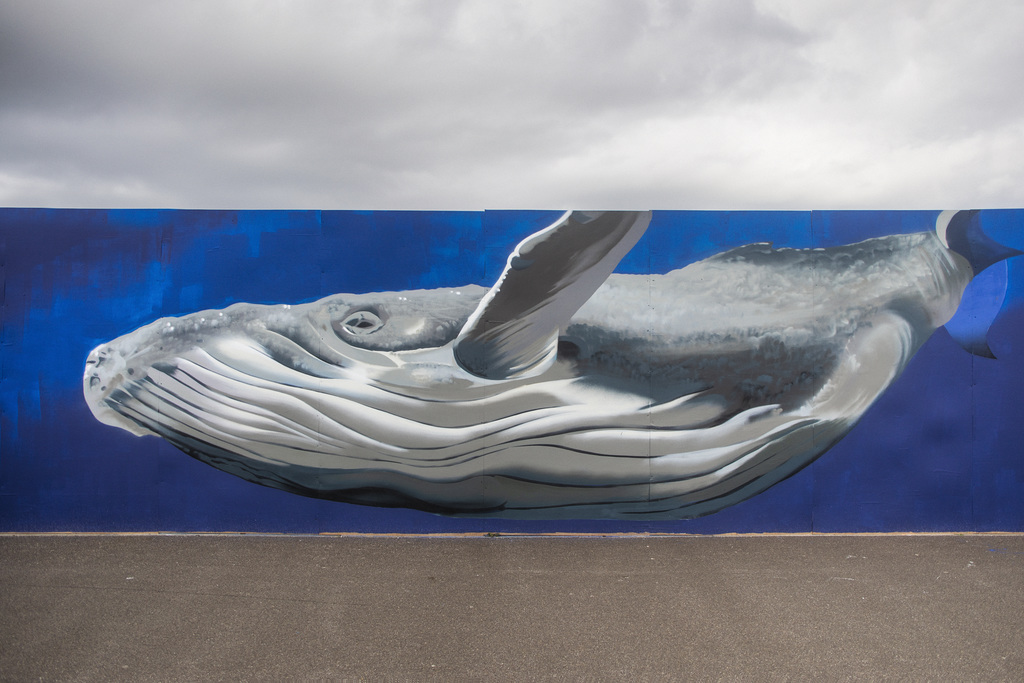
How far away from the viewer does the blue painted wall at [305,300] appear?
5.11 meters

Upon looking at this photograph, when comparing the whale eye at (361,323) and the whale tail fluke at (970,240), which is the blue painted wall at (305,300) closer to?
the whale tail fluke at (970,240)

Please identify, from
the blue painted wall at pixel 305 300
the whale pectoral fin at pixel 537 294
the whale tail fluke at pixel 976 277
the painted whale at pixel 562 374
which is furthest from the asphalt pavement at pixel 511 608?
the whale tail fluke at pixel 976 277

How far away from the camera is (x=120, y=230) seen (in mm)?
5133

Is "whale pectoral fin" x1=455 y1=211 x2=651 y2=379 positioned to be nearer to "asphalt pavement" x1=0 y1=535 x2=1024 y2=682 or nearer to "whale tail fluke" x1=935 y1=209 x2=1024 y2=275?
"asphalt pavement" x1=0 y1=535 x2=1024 y2=682

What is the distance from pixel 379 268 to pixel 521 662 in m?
3.23

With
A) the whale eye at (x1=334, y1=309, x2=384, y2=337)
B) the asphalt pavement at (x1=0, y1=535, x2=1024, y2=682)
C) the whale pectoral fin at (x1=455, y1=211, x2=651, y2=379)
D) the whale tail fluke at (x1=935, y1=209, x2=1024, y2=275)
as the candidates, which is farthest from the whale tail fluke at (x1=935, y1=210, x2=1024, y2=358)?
the whale eye at (x1=334, y1=309, x2=384, y2=337)

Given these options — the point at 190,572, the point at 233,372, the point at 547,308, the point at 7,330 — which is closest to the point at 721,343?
the point at 547,308

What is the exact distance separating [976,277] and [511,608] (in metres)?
4.69

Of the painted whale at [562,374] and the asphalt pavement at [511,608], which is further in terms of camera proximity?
the painted whale at [562,374]

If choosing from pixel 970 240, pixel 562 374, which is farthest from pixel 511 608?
pixel 970 240

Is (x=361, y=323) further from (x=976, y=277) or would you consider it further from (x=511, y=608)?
(x=976, y=277)

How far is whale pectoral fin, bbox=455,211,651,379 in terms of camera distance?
16.5ft

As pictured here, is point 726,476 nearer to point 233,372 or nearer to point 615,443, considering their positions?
point 615,443

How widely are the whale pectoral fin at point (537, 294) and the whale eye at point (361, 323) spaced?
0.71 m
